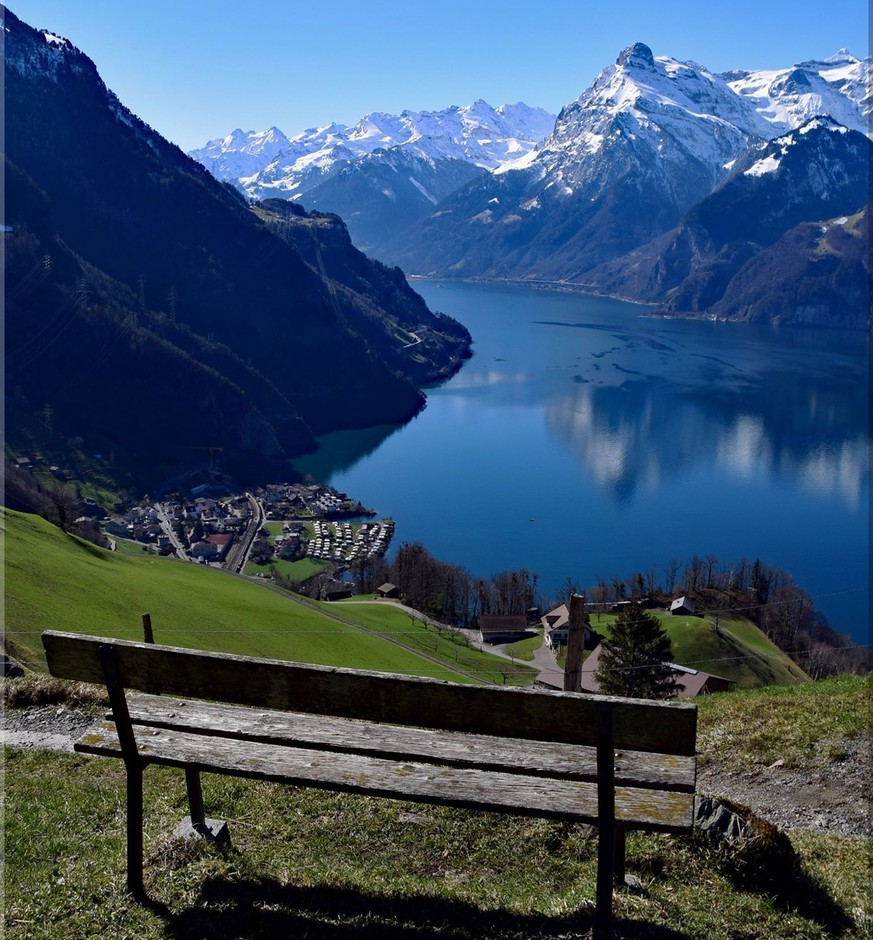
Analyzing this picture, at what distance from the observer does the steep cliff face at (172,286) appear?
398 ft

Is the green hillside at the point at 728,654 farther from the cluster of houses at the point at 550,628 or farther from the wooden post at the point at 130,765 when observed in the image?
the wooden post at the point at 130,765

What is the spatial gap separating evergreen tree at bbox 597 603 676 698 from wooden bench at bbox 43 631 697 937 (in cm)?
2015

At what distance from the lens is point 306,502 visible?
92.6m

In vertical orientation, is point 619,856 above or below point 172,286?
below

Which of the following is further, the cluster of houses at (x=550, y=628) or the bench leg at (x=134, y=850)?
the cluster of houses at (x=550, y=628)

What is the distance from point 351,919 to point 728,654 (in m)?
40.1

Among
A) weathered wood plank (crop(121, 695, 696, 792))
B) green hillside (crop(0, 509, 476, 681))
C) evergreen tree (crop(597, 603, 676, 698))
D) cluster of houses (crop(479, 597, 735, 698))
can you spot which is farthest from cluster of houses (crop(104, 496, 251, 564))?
weathered wood plank (crop(121, 695, 696, 792))

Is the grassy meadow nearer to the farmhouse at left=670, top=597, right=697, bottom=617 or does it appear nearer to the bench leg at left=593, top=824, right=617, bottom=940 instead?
the bench leg at left=593, top=824, right=617, bottom=940

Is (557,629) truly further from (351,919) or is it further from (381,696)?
(381,696)

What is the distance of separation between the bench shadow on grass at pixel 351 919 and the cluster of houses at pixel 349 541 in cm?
6502

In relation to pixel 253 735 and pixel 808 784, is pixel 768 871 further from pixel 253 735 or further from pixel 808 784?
pixel 253 735

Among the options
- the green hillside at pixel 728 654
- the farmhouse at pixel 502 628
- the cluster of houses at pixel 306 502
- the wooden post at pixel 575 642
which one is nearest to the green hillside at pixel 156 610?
the green hillside at pixel 728 654

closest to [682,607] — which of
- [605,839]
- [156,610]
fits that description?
[156,610]

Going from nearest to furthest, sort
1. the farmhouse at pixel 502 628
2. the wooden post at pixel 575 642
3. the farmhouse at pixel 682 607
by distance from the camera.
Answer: the wooden post at pixel 575 642 → the farmhouse at pixel 682 607 → the farmhouse at pixel 502 628
